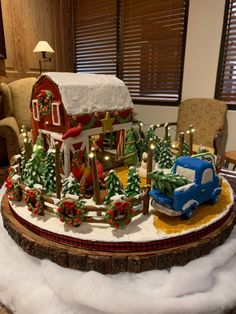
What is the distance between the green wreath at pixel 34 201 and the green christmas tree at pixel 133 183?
1.34 feet

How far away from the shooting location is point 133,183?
3.94 ft

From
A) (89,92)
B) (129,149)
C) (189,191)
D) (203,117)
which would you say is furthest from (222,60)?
(189,191)

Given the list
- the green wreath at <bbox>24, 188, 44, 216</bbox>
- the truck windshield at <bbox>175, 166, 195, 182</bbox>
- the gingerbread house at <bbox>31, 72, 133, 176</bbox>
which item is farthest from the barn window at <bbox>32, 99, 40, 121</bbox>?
the truck windshield at <bbox>175, 166, 195, 182</bbox>

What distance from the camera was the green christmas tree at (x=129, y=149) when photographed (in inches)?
72.8

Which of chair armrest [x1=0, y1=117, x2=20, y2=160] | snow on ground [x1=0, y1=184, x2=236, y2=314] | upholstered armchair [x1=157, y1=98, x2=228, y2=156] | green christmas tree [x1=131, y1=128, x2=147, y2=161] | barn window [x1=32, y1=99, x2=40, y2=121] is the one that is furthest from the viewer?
upholstered armchair [x1=157, y1=98, x2=228, y2=156]

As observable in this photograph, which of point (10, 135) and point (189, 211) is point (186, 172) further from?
point (10, 135)

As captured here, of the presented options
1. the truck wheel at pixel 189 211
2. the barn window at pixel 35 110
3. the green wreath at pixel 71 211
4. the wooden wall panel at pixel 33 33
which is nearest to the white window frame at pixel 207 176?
the truck wheel at pixel 189 211

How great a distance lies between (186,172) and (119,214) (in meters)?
0.39

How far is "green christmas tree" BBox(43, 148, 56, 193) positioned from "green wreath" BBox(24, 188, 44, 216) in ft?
0.47

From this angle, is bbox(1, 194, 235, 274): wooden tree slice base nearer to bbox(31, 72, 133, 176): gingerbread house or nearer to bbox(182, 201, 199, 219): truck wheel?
bbox(182, 201, 199, 219): truck wheel

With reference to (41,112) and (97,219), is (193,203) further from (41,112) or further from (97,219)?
(41,112)

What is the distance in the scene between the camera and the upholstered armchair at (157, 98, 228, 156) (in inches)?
119

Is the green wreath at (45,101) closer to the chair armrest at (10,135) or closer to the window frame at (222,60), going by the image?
the chair armrest at (10,135)

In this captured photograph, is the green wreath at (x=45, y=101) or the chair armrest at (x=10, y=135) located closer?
the green wreath at (x=45, y=101)
